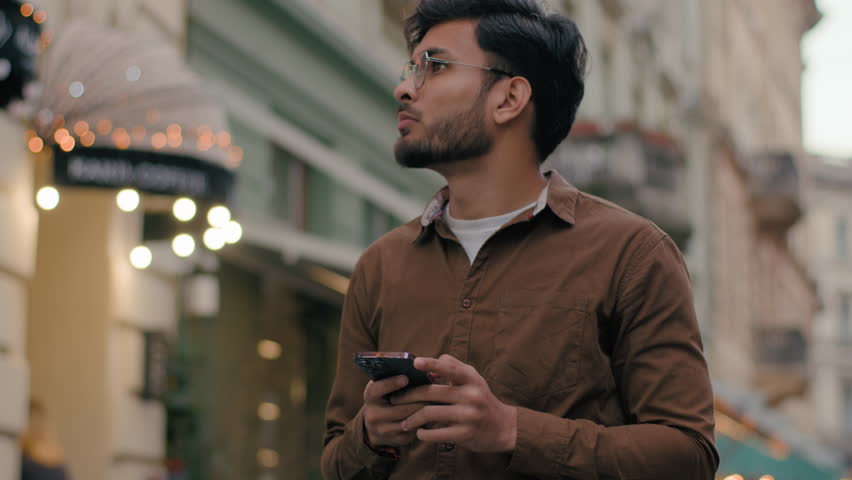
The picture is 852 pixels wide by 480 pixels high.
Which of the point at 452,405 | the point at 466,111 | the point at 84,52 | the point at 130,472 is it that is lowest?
the point at 130,472

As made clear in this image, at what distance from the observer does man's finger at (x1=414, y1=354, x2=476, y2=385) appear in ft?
7.66

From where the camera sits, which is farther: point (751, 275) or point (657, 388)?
point (751, 275)

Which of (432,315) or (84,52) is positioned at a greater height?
(84,52)

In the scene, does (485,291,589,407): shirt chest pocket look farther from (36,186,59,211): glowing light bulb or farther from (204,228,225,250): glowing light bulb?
(204,228,225,250): glowing light bulb

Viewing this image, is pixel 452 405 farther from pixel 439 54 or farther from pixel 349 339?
pixel 439 54

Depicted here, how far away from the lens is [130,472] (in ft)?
30.5

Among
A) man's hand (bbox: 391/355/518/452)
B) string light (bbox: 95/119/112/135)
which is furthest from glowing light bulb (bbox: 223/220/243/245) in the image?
man's hand (bbox: 391/355/518/452)

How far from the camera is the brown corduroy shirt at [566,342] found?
2492 millimetres

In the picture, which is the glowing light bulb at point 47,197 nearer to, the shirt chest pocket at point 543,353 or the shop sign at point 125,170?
the shop sign at point 125,170

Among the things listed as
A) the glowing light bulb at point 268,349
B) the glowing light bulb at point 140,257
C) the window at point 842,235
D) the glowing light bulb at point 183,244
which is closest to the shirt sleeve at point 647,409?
the glowing light bulb at point 183,244

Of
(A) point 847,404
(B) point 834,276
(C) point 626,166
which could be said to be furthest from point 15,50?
(B) point 834,276

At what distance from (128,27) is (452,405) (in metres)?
7.48

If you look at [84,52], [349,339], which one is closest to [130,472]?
[84,52]

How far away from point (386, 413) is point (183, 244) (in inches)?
270
